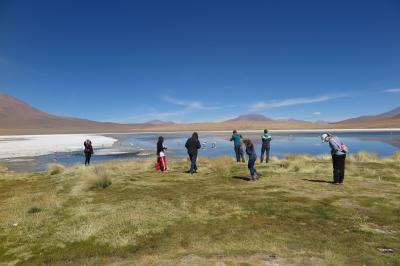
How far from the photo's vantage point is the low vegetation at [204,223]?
19.8 feet

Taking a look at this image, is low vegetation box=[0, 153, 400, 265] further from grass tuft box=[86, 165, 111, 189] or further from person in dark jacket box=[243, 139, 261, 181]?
person in dark jacket box=[243, 139, 261, 181]

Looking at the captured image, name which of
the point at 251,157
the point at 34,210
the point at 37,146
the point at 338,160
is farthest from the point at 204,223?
the point at 37,146

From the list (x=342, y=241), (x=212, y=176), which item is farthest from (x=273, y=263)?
(x=212, y=176)

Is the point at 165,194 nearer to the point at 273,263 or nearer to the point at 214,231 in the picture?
the point at 214,231

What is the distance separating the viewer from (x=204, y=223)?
26.0 ft

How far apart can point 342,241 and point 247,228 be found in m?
2.02

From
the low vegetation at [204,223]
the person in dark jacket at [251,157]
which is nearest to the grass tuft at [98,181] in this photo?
the low vegetation at [204,223]

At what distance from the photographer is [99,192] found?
39.9 ft

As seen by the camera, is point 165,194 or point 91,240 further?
point 165,194

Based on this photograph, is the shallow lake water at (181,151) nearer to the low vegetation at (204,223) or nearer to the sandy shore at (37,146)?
the sandy shore at (37,146)

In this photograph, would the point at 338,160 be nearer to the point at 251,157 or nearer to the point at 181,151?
the point at 251,157

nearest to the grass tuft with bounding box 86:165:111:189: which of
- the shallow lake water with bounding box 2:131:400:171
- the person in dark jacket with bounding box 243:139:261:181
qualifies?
the person in dark jacket with bounding box 243:139:261:181

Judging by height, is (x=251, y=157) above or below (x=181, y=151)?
above

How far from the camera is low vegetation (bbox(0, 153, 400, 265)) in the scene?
19.8 ft
